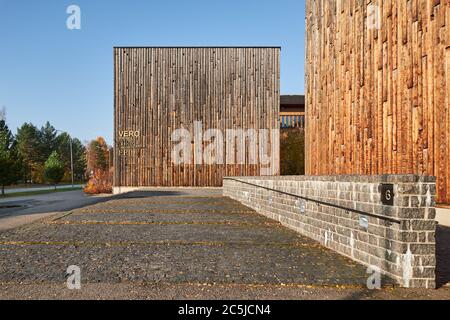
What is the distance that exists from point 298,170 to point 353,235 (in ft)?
63.2

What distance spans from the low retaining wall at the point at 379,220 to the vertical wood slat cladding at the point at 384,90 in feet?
7.52

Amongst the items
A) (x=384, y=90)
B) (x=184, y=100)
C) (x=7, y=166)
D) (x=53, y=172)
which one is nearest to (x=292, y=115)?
(x=184, y=100)

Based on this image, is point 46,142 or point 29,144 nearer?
point 29,144

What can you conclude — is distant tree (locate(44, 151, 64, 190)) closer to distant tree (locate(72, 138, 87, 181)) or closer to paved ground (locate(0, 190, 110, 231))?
paved ground (locate(0, 190, 110, 231))

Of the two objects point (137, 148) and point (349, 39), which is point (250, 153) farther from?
point (349, 39)

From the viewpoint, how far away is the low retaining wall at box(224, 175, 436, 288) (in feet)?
13.2

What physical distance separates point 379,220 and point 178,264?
3.08 meters

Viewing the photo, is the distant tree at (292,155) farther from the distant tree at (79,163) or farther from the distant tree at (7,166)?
the distant tree at (79,163)

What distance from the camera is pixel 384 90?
8047mm

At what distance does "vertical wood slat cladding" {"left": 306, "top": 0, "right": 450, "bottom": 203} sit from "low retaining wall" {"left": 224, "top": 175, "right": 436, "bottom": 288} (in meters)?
2.29

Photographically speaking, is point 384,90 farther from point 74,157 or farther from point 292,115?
point 74,157

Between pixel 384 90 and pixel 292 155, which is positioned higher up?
pixel 384 90

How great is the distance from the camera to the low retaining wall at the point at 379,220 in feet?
13.2
